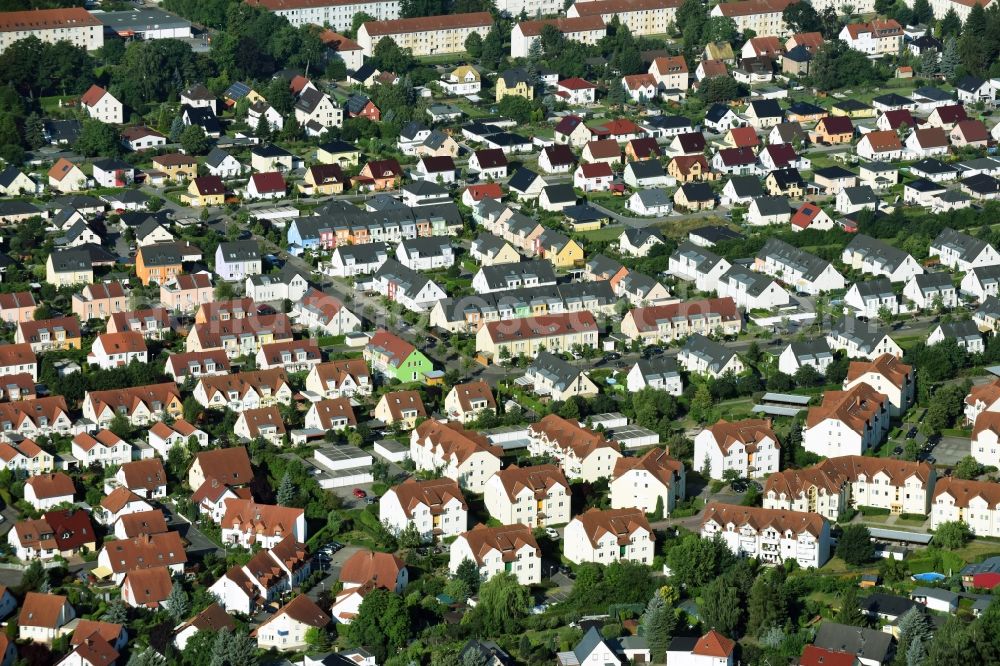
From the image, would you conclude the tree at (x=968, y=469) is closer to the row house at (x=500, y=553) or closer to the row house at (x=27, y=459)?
the row house at (x=500, y=553)

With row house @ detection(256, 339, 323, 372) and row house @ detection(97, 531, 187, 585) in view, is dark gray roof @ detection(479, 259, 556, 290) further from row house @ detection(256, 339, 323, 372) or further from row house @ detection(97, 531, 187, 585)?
row house @ detection(97, 531, 187, 585)

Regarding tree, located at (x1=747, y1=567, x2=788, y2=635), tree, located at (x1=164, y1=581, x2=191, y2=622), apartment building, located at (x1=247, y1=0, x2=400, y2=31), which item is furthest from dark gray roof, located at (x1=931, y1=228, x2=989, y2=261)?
apartment building, located at (x1=247, y1=0, x2=400, y2=31)

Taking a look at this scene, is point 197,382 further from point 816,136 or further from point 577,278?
point 816,136

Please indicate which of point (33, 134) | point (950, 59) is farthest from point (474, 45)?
point (33, 134)

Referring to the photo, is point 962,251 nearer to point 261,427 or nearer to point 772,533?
point 772,533

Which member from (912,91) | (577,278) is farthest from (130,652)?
(912,91)

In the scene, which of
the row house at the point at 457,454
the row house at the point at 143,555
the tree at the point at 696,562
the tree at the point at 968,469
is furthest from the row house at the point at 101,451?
the tree at the point at 968,469

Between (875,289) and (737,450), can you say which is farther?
(875,289)
